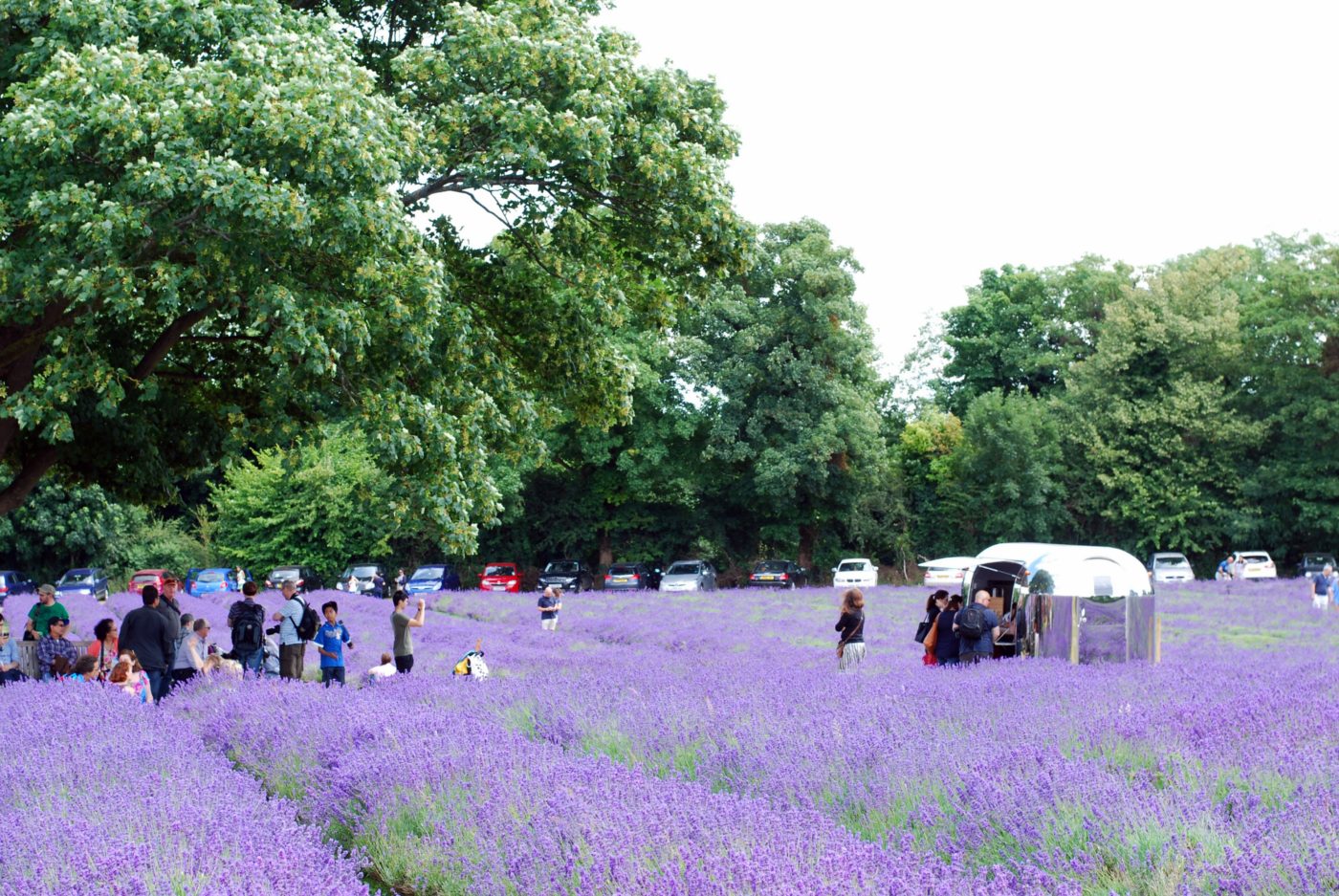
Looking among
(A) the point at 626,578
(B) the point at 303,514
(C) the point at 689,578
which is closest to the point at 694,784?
(C) the point at 689,578

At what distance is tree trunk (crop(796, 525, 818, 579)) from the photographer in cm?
5778

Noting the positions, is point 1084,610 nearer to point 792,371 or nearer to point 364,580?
point 792,371

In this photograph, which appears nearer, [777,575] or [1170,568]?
[1170,568]

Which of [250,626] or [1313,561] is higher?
[1313,561]

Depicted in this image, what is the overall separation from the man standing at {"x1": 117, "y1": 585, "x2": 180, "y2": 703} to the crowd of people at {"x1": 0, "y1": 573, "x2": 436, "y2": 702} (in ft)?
0.03

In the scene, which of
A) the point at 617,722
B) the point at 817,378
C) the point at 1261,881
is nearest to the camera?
the point at 1261,881

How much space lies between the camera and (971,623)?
1482cm

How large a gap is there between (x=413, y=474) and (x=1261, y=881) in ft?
40.0

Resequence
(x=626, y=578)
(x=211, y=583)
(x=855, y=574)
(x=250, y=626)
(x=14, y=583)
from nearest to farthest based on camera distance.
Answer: (x=250, y=626) < (x=211, y=583) < (x=626, y=578) < (x=855, y=574) < (x=14, y=583)

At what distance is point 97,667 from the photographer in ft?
48.8

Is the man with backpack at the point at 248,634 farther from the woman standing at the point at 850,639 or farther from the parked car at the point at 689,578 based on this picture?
the parked car at the point at 689,578

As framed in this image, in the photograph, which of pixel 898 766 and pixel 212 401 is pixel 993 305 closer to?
pixel 212 401

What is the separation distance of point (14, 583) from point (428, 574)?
53.8 ft

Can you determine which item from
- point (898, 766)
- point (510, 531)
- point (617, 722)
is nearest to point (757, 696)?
point (617, 722)
